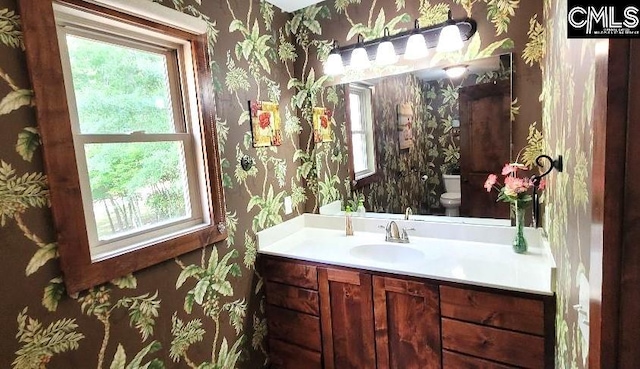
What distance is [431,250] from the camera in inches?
73.7

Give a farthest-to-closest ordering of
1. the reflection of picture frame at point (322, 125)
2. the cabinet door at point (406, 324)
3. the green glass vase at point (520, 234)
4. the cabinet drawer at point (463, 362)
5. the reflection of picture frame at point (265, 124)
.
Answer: the reflection of picture frame at point (322, 125) → the reflection of picture frame at point (265, 124) → the green glass vase at point (520, 234) → the cabinet door at point (406, 324) → the cabinet drawer at point (463, 362)

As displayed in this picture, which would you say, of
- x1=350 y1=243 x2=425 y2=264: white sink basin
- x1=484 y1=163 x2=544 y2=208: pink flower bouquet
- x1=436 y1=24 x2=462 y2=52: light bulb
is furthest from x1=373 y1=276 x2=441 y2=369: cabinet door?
x1=436 y1=24 x2=462 y2=52: light bulb

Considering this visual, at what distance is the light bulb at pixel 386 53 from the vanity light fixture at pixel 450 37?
0.28 metres

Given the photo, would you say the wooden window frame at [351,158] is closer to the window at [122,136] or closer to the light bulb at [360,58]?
the light bulb at [360,58]

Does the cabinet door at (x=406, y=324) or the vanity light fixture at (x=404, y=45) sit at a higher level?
the vanity light fixture at (x=404, y=45)

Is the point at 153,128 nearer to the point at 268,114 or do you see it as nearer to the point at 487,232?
the point at 268,114

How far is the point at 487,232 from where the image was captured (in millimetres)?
1883

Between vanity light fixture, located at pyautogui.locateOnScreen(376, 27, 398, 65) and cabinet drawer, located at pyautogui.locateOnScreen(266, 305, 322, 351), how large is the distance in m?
1.58

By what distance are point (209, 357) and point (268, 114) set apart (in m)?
1.43

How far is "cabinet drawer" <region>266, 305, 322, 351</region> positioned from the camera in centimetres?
192

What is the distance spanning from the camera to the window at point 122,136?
118cm

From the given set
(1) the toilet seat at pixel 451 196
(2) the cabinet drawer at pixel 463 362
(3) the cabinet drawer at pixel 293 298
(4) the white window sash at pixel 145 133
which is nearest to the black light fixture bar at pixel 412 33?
(1) the toilet seat at pixel 451 196

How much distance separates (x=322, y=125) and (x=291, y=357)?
60.5 inches

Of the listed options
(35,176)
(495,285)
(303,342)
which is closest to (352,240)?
(303,342)
